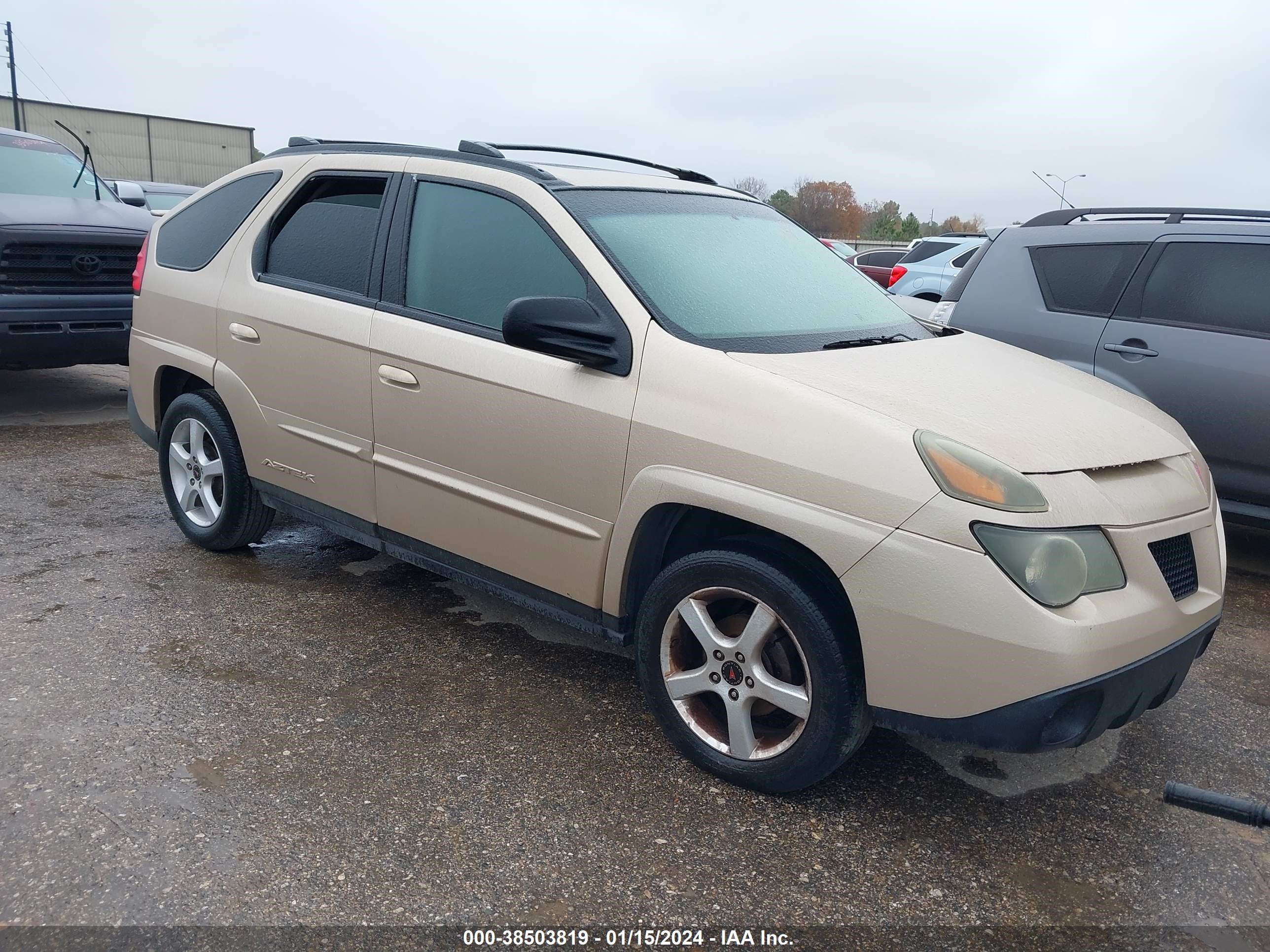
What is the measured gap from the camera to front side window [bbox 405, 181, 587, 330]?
133 inches

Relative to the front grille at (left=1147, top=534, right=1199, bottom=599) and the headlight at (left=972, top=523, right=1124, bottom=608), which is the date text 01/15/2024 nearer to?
the headlight at (left=972, top=523, right=1124, bottom=608)

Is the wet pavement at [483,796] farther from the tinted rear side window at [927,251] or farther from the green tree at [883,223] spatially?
the green tree at [883,223]

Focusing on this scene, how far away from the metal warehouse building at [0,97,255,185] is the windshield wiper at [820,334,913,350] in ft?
164

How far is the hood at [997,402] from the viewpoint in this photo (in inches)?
107

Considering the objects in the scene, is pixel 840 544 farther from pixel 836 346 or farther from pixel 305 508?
pixel 305 508

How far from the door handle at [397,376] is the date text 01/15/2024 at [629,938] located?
1866mm

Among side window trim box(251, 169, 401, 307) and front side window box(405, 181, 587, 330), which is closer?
front side window box(405, 181, 587, 330)

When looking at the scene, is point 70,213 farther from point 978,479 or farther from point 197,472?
point 978,479

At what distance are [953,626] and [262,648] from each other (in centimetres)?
249

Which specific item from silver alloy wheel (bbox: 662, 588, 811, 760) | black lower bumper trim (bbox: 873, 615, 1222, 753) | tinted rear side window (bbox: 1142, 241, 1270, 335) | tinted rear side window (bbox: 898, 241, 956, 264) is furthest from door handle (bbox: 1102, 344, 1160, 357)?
tinted rear side window (bbox: 898, 241, 956, 264)

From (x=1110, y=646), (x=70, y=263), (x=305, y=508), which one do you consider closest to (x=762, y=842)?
(x=1110, y=646)

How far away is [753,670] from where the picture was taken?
9.38ft

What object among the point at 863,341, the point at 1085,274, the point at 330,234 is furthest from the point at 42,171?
the point at 1085,274

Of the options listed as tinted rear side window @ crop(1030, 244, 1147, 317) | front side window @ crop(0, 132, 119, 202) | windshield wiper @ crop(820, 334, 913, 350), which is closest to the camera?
windshield wiper @ crop(820, 334, 913, 350)
